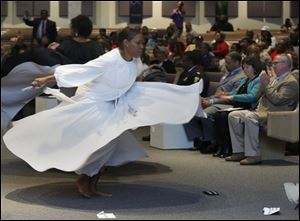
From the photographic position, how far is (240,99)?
766cm

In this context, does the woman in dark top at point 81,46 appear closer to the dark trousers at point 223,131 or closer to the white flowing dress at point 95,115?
the white flowing dress at point 95,115

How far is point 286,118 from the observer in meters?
3.86

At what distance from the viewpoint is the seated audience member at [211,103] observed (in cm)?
806

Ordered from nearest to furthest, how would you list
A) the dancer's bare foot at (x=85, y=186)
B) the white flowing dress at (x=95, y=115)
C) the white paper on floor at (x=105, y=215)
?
the white paper on floor at (x=105, y=215)
the white flowing dress at (x=95, y=115)
the dancer's bare foot at (x=85, y=186)

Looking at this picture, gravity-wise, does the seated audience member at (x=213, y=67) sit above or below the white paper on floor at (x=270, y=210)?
above

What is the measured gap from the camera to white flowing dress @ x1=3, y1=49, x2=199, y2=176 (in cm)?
539

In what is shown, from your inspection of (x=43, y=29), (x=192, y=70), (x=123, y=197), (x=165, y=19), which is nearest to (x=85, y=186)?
(x=123, y=197)

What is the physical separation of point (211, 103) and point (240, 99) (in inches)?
19.4

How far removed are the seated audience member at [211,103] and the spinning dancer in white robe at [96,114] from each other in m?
2.32

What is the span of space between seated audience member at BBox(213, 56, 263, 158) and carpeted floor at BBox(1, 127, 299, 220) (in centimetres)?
22

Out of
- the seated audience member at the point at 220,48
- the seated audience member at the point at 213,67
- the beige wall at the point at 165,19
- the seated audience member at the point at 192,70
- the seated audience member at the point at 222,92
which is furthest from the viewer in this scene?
the beige wall at the point at 165,19

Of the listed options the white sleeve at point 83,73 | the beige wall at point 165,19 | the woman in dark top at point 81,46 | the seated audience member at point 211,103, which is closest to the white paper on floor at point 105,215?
the white sleeve at point 83,73

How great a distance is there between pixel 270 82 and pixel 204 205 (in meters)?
2.21

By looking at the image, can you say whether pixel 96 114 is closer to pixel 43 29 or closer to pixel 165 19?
pixel 43 29
